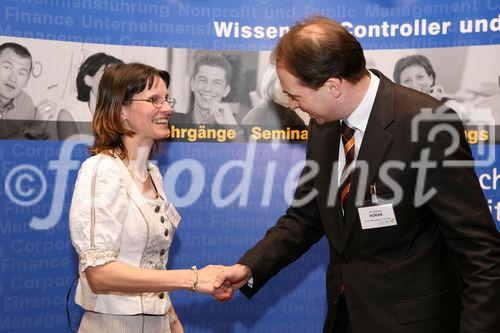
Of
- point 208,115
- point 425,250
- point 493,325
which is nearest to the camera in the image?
point 493,325

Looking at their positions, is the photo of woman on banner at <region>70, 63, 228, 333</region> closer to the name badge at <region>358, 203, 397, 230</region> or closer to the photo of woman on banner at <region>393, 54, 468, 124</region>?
the name badge at <region>358, 203, 397, 230</region>

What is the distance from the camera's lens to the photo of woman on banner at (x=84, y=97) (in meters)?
3.28

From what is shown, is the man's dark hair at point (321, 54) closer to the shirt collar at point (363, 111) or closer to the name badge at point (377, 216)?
the shirt collar at point (363, 111)

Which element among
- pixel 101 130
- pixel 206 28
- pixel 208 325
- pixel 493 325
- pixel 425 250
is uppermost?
pixel 206 28

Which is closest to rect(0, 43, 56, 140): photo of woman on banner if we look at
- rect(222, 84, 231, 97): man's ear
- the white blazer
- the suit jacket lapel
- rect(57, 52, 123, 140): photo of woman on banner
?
rect(57, 52, 123, 140): photo of woman on banner

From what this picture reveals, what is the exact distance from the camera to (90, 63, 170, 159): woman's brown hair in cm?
218

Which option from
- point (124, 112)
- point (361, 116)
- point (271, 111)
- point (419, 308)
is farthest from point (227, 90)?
point (419, 308)

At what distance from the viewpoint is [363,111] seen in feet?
6.27

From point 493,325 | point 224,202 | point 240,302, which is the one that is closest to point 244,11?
point 224,202

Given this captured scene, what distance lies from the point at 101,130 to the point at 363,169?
1.06 m

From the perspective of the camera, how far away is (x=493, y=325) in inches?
66.2

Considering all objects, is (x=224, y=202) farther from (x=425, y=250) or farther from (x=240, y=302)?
(x=425, y=250)

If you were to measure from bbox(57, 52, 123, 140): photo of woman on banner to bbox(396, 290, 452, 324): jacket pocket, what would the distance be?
2.24m

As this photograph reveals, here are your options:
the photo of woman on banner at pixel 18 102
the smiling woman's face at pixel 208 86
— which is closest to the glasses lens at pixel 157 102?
the smiling woman's face at pixel 208 86
